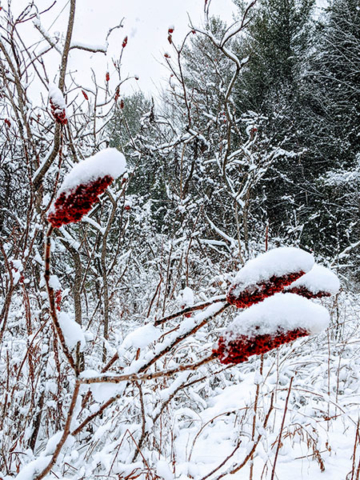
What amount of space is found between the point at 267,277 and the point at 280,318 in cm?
6

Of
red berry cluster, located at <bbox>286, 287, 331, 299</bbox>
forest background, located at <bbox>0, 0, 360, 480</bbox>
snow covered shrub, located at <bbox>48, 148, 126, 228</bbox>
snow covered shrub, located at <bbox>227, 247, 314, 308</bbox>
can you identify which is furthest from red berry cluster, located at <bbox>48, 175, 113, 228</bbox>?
forest background, located at <bbox>0, 0, 360, 480</bbox>

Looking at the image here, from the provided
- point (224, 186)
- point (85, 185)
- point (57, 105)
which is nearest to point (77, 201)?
point (85, 185)

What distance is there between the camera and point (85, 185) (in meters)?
0.41

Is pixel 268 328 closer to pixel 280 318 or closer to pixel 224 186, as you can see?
pixel 280 318

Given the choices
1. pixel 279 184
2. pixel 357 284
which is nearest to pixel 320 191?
pixel 279 184

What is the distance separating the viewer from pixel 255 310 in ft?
1.52

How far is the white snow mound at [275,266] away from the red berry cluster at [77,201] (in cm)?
23

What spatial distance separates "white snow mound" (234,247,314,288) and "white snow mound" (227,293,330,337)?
50 mm

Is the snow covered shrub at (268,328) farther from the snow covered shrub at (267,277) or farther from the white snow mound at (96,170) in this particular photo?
the white snow mound at (96,170)

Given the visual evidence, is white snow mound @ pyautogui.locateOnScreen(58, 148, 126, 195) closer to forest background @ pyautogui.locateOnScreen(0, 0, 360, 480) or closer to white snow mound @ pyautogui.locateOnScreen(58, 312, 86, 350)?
white snow mound @ pyautogui.locateOnScreen(58, 312, 86, 350)

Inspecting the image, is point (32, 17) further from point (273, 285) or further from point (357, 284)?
point (357, 284)

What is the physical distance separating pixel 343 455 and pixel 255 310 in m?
1.69

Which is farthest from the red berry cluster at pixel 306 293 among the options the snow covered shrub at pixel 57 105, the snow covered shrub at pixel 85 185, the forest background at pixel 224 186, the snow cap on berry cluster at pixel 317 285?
the forest background at pixel 224 186

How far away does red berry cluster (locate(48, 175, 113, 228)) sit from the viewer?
405 mm
